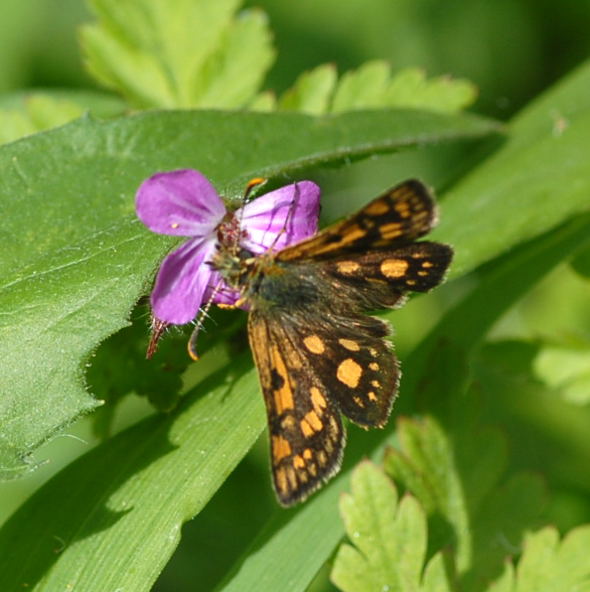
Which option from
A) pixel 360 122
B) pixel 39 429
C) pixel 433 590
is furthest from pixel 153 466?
pixel 360 122

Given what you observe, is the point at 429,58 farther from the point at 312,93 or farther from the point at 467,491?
the point at 467,491

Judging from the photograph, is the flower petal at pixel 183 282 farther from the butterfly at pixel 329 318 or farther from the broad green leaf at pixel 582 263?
the broad green leaf at pixel 582 263

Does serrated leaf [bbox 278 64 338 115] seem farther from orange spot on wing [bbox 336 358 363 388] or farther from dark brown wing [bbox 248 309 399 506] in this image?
orange spot on wing [bbox 336 358 363 388]

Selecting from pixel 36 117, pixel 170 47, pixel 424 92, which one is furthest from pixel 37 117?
pixel 424 92

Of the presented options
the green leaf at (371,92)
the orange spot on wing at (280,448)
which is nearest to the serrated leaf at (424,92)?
the green leaf at (371,92)

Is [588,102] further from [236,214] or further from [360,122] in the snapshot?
[236,214]
